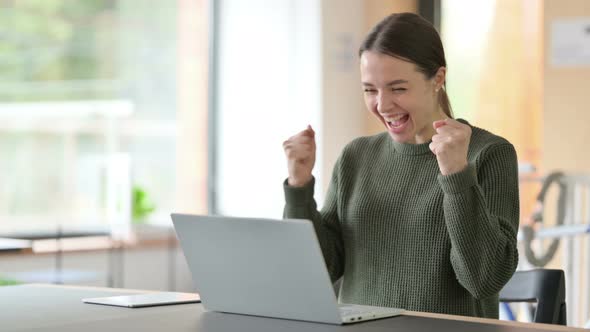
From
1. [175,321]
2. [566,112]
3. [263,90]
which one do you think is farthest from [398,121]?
[263,90]

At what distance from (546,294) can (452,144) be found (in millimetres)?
426

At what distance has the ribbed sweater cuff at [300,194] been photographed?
6.95 feet

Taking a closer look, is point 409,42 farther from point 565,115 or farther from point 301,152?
point 565,115

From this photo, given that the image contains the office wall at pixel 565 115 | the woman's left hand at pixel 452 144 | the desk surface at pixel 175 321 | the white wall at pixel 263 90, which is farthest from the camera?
the white wall at pixel 263 90

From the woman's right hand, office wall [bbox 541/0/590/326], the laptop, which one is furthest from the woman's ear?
office wall [bbox 541/0/590/326]

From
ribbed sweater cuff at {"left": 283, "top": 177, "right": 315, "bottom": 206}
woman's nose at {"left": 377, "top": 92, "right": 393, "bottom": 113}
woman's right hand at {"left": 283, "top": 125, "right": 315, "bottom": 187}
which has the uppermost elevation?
woman's nose at {"left": 377, "top": 92, "right": 393, "bottom": 113}

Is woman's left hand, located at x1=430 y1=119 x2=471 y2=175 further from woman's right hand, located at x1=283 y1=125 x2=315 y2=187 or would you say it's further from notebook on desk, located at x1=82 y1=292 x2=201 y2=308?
notebook on desk, located at x1=82 y1=292 x2=201 y2=308

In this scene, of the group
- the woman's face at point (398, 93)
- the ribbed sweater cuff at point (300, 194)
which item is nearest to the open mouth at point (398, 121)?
the woman's face at point (398, 93)

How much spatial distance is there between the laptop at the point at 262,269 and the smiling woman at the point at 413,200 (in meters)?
0.25

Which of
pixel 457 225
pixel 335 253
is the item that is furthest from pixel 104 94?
pixel 457 225

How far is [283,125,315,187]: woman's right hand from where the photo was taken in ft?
6.74

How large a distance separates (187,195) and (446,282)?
13.3 feet

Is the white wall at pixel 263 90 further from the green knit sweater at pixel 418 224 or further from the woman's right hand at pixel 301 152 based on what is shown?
the woman's right hand at pixel 301 152

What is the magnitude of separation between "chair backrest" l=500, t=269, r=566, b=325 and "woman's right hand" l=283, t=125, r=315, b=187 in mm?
489
